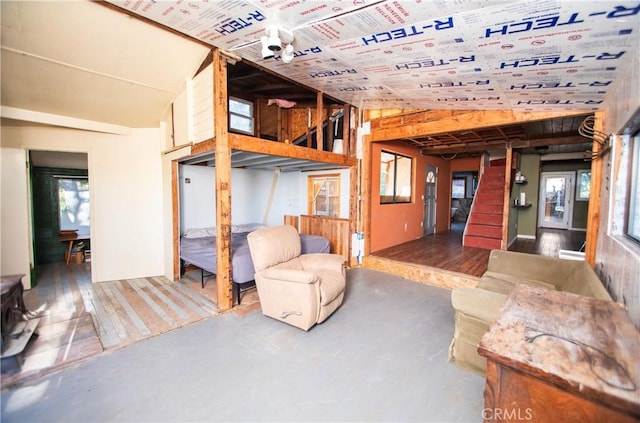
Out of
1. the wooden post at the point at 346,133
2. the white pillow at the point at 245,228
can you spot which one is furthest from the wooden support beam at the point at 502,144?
the white pillow at the point at 245,228

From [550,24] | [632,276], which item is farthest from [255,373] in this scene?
[550,24]

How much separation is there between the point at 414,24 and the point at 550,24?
723 millimetres

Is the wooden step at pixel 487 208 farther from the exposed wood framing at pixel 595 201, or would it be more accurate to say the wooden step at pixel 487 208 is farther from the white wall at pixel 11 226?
the white wall at pixel 11 226

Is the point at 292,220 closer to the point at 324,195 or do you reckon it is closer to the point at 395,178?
the point at 324,195

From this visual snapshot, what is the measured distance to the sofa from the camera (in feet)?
6.01

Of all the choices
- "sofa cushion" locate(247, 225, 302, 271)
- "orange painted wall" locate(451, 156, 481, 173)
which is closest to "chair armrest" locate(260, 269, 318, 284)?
"sofa cushion" locate(247, 225, 302, 271)

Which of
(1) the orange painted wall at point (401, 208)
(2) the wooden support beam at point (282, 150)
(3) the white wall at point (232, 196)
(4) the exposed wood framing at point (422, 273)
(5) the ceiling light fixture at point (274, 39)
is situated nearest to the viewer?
(5) the ceiling light fixture at point (274, 39)

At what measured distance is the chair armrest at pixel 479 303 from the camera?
5.90 feet

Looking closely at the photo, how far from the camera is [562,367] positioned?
894mm

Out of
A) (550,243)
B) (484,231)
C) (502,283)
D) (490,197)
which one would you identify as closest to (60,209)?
(502,283)

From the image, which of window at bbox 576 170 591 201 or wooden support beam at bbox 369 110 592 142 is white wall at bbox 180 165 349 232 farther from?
window at bbox 576 170 591 201

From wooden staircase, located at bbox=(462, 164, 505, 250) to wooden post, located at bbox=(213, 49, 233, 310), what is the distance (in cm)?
532

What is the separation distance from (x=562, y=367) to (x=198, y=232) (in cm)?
452

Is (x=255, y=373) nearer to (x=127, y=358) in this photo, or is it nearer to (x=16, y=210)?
(x=127, y=358)
